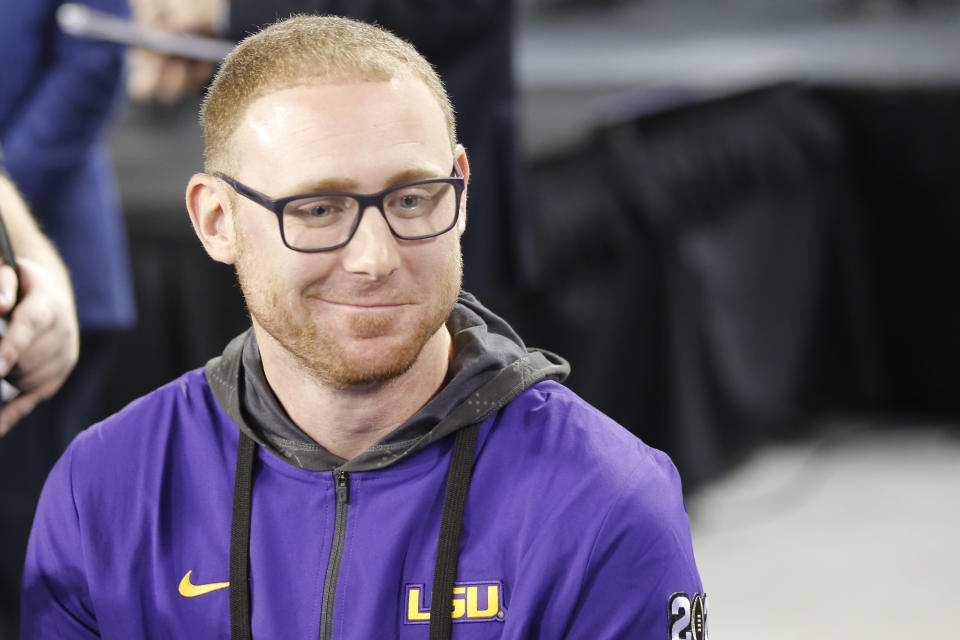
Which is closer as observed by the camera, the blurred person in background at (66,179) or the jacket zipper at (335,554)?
the jacket zipper at (335,554)

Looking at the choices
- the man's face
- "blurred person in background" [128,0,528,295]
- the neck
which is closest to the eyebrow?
the man's face

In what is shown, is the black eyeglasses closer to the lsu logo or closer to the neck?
the neck

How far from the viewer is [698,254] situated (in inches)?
112

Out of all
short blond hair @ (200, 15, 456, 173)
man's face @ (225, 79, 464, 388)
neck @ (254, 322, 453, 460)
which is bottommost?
neck @ (254, 322, 453, 460)

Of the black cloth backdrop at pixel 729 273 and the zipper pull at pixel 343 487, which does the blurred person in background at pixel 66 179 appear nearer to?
the black cloth backdrop at pixel 729 273

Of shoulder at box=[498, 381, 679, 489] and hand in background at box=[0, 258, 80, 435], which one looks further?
hand in background at box=[0, 258, 80, 435]

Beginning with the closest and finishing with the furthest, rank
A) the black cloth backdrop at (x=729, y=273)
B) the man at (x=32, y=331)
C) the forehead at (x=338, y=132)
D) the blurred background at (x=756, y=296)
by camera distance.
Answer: the forehead at (x=338, y=132), the man at (x=32, y=331), the black cloth backdrop at (x=729, y=273), the blurred background at (x=756, y=296)

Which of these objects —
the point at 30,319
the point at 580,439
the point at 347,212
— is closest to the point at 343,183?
the point at 347,212

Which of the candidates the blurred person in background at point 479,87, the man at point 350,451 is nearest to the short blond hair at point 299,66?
the man at point 350,451

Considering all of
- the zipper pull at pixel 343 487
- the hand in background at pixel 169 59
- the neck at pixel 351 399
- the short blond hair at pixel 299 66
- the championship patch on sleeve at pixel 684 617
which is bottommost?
the championship patch on sleeve at pixel 684 617

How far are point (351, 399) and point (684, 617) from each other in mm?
283

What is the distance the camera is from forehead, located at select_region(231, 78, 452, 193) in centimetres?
90

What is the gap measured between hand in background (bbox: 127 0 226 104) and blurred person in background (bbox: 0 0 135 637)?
83 mm

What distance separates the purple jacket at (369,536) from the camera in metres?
0.95
